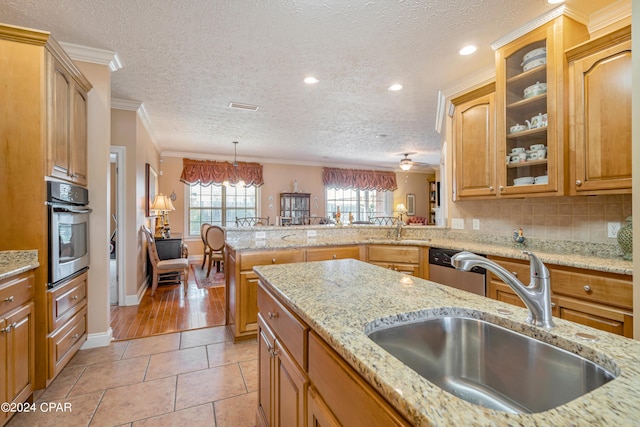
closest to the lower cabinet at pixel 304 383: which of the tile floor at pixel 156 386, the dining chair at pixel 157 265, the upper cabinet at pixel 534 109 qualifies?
the tile floor at pixel 156 386

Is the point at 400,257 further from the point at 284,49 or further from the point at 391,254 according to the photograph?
the point at 284,49

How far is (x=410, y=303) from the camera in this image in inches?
42.4

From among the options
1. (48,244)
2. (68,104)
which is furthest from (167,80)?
(48,244)

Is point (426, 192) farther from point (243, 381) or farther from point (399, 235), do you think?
point (243, 381)

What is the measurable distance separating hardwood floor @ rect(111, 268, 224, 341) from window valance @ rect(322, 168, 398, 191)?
4.86 m

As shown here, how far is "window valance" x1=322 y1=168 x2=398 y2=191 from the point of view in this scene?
8.64 metres

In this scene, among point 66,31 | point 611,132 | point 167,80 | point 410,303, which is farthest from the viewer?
point 167,80

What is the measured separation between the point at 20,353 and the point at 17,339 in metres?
0.10

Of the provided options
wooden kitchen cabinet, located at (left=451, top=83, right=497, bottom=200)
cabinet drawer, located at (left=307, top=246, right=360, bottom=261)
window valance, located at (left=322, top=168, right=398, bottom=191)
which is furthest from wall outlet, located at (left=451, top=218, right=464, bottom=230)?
→ window valance, located at (left=322, top=168, right=398, bottom=191)

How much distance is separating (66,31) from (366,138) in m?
4.56

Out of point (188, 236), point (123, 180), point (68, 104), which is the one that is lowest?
point (188, 236)

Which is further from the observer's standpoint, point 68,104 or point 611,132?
point 68,104

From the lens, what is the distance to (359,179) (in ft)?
29.7

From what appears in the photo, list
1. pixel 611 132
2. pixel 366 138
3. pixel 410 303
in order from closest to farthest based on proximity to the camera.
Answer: pixel 410 303 < pixel 611 132 < pixel 366 138
